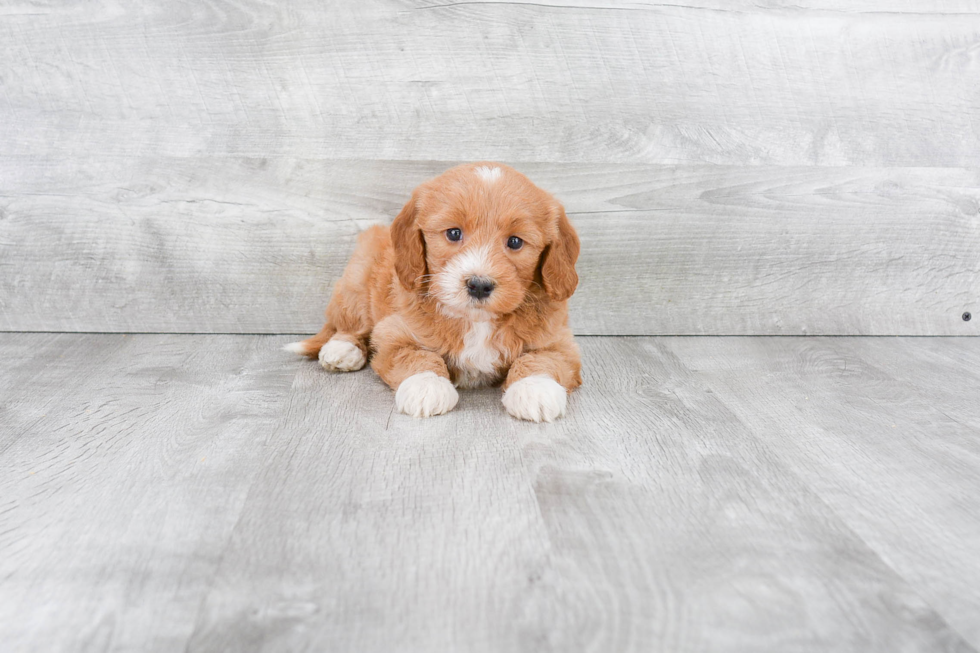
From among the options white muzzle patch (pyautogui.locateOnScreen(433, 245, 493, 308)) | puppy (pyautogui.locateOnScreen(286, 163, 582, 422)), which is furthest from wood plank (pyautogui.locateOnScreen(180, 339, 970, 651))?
white muzzle patch (pyautogui.locateOnScreen(433, 245, 493, 308))

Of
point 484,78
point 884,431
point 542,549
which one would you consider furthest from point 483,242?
point 884,431

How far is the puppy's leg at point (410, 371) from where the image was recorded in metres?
2.03

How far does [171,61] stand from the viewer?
2654mm

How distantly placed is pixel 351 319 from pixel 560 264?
89 centimetres

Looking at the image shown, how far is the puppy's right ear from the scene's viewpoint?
6.84 ft

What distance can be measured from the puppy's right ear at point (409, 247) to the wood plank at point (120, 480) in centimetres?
56

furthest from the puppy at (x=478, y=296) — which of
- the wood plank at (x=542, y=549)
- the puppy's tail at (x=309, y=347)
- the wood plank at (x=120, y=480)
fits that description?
the wood plank at (x=120, y=480)

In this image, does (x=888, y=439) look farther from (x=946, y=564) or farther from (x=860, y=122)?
(x=860, y=122)

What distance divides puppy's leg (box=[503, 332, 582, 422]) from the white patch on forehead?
557 millimetres

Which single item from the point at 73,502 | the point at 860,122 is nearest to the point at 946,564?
the point at 73,502

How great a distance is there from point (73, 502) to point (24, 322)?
1719 mm

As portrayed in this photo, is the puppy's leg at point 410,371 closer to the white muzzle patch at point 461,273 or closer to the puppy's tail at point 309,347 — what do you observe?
the white muzzle patch at point 461,273

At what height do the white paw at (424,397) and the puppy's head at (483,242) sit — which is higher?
the puppy's head at (483,242)

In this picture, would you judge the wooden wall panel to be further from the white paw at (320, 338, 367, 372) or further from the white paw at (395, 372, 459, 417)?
the white paw at (395, 372, 459, 417)
